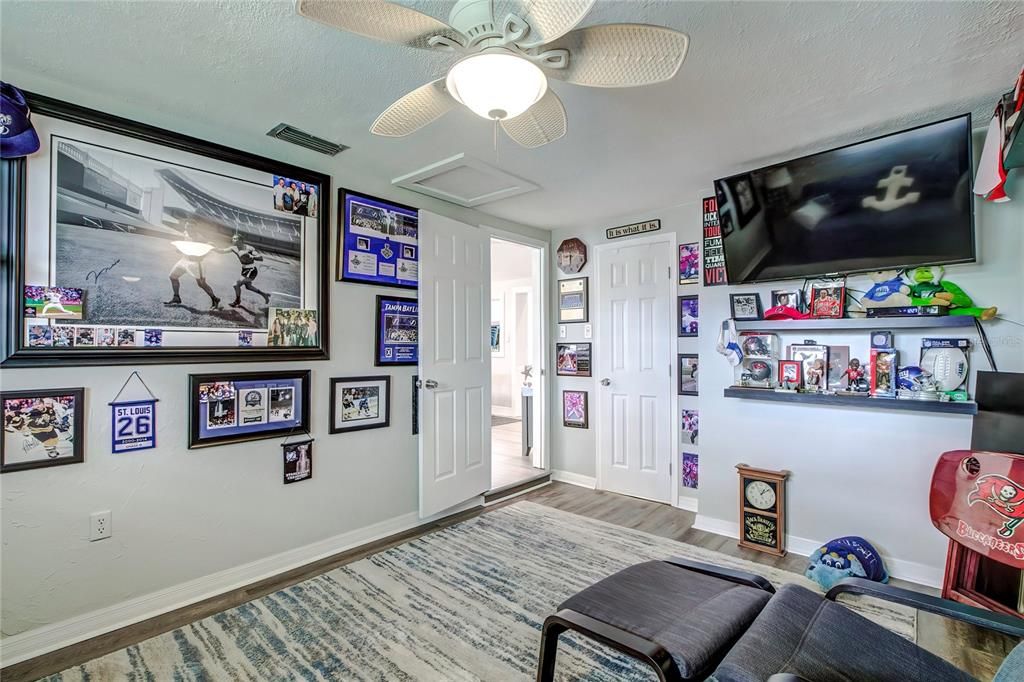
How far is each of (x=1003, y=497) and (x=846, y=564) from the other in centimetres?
92

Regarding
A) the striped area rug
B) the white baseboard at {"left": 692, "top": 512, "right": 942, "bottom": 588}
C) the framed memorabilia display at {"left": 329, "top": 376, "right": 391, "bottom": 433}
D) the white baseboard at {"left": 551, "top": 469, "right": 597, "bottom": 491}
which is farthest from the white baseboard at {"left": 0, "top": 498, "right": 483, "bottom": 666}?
the white baseboard at {"left": 692, "top": 512, "right": 942, "bottom": 588}

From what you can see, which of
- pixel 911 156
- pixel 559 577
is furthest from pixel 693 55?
pixel 559 577

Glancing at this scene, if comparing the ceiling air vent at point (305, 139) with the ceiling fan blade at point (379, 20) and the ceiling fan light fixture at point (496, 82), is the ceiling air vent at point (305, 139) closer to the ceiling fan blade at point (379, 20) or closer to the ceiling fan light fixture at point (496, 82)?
the ceiling fan blade at point (379, 20)

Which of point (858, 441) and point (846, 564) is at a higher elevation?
point (858, 441)

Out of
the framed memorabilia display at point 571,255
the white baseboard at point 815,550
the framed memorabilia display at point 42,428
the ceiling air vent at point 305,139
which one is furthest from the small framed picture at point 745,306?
the framed memorabilia display at point 42,428

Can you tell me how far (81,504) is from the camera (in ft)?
6.97

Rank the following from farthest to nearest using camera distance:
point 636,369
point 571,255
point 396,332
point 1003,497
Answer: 1. point 571,255
2. point 636,369
3. point 396,332
4. point 1003,497

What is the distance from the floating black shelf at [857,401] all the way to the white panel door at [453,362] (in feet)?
5.98

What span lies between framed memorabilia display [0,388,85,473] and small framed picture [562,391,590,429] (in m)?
3.42

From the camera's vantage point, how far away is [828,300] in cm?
284

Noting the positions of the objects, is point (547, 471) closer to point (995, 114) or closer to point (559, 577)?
point (559, 577)

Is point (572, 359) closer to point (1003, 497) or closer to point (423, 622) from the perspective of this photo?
point (423, 622)

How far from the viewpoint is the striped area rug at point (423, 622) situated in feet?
6.25

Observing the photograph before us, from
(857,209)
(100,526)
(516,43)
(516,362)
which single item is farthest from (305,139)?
(516,362)
